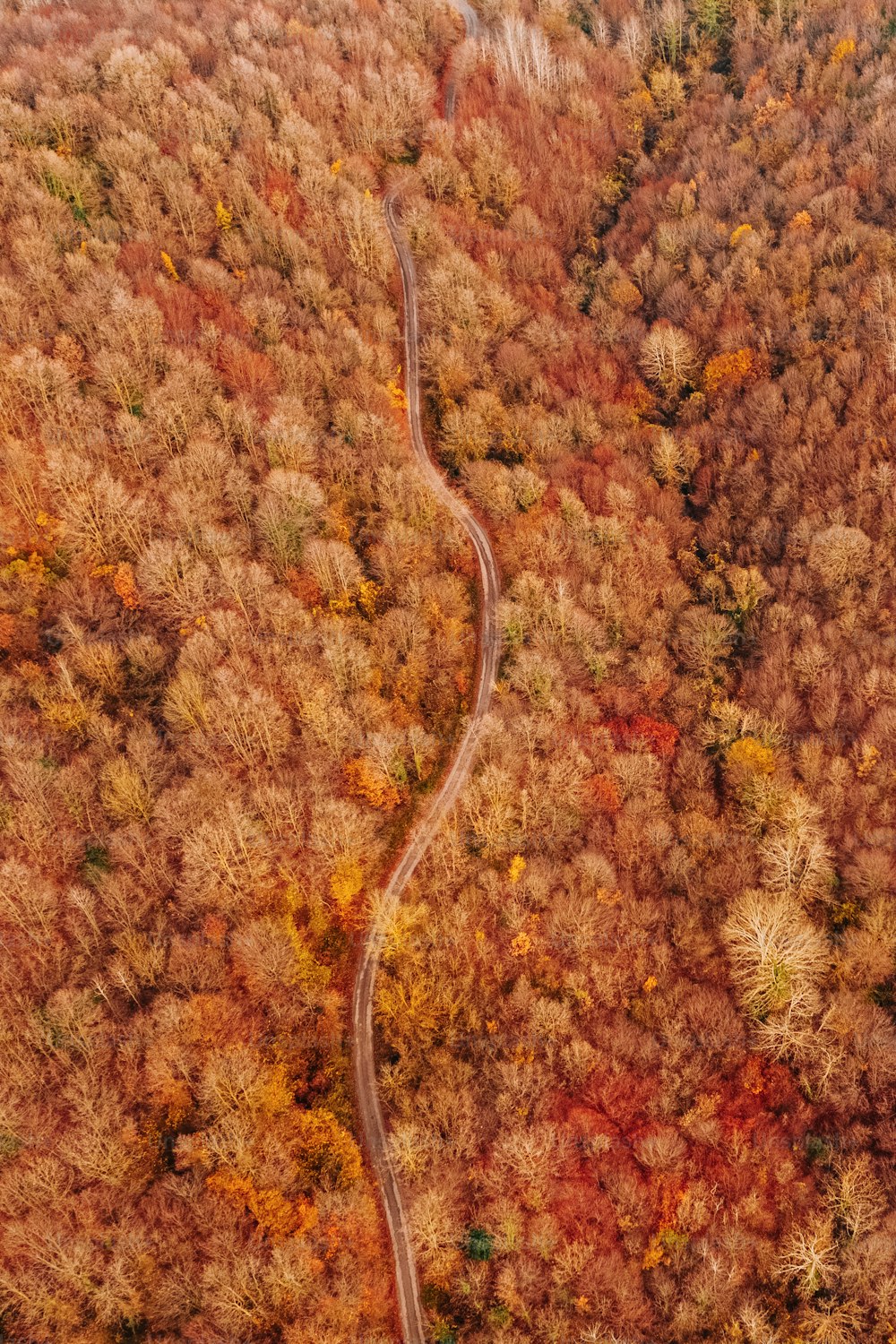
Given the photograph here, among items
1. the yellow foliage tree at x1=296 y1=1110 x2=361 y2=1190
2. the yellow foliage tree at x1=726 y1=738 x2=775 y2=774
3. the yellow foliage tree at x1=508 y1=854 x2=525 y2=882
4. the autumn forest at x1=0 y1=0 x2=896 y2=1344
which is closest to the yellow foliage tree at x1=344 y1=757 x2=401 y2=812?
the autumn forest at x1=0 y1=0 x2=896 y2=1344

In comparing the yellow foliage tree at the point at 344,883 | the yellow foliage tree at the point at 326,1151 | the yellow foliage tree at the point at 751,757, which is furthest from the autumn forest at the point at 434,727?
the yellow foliage tree at the point at 751,757

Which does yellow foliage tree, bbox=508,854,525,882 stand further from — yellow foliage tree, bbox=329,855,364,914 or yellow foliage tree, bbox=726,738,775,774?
yellow foliage tree, bbox=726,738,775,774

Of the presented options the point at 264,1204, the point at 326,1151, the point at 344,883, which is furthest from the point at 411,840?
the point at 264,1204

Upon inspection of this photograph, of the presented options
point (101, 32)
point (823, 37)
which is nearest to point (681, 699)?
point (823, 37)

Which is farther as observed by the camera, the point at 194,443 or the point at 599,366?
the point at 599,366

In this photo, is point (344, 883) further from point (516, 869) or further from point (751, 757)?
point (751, 757)

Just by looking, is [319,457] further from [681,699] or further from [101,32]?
[101,32]
